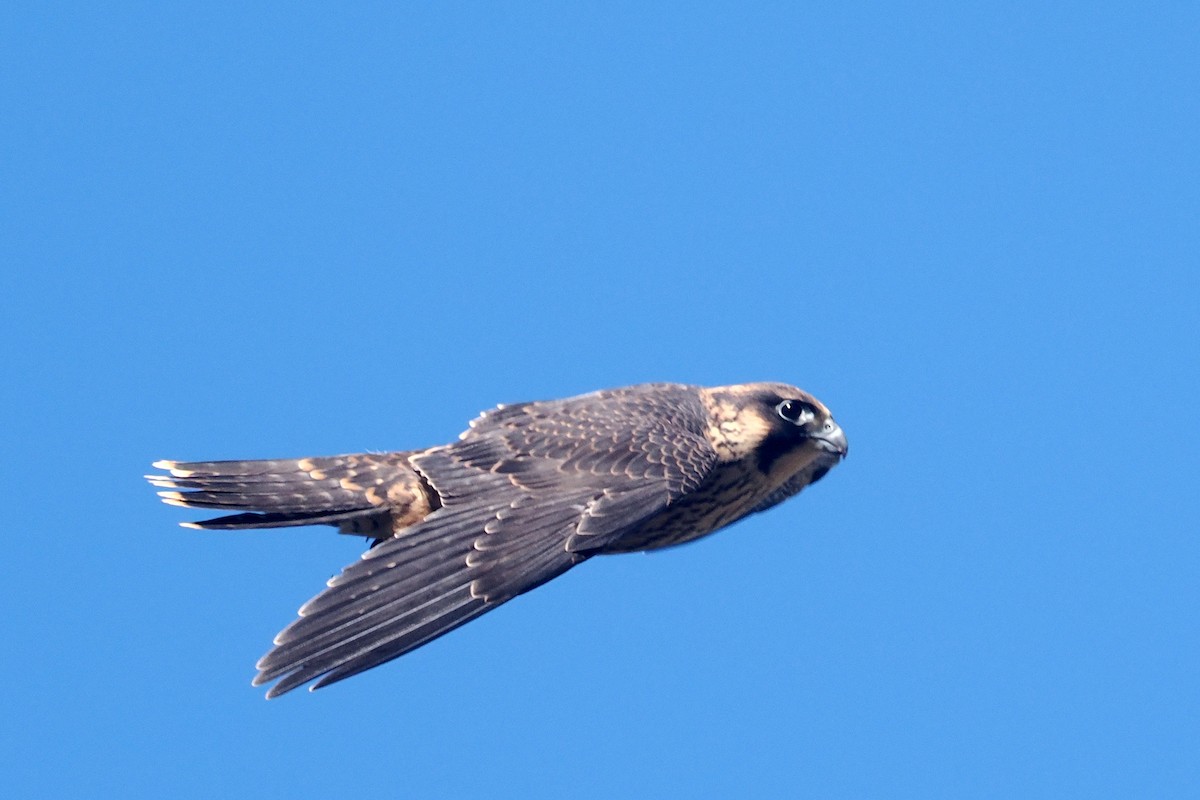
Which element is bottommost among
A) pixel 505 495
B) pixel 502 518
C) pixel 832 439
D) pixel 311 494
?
pixel 502 518

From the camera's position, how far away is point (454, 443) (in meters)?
7.93

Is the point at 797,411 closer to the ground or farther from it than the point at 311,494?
farther from it

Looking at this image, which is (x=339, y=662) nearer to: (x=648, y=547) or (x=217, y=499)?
(x=217, y=499)

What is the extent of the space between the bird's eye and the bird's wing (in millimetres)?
409

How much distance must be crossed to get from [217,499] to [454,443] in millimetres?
1053

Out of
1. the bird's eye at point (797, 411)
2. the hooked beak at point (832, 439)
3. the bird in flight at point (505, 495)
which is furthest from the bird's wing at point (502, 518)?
the hooked beak at point (832, 439)

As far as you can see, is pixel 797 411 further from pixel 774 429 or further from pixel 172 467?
pixel 172 467

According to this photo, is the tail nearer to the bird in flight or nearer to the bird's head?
the bird in flight

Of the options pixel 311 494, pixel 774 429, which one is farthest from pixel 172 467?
pixel 774 429

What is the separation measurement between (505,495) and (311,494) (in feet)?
3.04

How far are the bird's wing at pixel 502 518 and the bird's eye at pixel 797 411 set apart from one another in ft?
1.34

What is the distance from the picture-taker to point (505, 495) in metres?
7.48

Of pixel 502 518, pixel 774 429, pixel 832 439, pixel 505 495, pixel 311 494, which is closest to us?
pixel 502 518

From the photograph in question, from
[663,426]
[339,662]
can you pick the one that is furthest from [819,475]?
[339,662]
